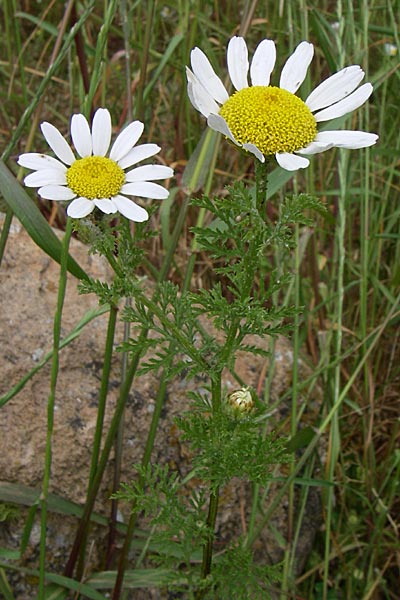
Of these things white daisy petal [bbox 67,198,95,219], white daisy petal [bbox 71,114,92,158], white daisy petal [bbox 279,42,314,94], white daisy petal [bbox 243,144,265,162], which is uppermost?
white daisy petal [bbox 279,42,314,94]

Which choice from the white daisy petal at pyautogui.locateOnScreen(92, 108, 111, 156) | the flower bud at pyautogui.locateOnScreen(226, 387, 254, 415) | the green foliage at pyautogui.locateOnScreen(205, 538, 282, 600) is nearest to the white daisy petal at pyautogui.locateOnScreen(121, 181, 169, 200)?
the white daisy petal at pyautogui.locateOnScreen(92, 108, 111, 156)

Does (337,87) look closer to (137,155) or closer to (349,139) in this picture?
(349,139)

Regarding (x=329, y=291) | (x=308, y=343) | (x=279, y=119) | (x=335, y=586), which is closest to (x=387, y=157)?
(x=329, y=291)

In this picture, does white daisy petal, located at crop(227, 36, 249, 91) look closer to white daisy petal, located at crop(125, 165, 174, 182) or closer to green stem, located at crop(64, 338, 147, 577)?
white daisy petal, located at crop(125, 165, 174, 182)

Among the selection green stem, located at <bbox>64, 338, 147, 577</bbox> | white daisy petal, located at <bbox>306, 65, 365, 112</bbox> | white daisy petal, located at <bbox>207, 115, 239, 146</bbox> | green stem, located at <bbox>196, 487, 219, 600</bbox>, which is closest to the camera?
white daisy petal, located at <bbox>207, 115, 239, 146</bbox>

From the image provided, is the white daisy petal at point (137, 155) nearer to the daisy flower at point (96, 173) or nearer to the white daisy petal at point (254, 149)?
the daisy flower at point (96, 173)

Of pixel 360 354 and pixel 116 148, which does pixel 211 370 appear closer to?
pixel 116 148

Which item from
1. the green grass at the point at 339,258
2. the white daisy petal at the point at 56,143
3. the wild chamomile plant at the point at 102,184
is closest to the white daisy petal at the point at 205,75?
the wild chamomile plant at the point at 102,184

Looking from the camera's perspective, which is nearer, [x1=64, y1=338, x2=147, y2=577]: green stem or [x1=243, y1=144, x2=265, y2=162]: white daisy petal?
[x1=243, y1=144, x2=265, y2=162]: white daisy petal

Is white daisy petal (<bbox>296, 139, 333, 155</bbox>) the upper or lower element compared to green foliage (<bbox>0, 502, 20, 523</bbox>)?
upper
